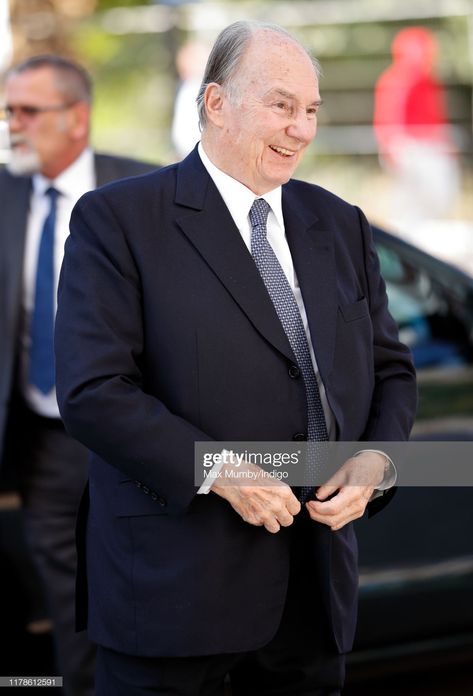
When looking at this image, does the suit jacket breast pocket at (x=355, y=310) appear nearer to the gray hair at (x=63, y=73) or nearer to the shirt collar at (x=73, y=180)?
the shirt collar at (x=73, y=180)

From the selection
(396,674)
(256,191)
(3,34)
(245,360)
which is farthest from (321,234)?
(3,34)

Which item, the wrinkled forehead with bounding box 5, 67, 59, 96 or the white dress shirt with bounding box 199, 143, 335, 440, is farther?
the wrinkled forehead with bounding box 5, 67, 59, 96

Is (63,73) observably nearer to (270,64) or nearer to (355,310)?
(270,64)

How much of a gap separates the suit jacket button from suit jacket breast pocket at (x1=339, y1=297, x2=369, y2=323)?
23cm

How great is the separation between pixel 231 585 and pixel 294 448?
0.89ft

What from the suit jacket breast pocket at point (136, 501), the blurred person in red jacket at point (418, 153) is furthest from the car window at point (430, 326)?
the blurred person in red jacket at point (418, 153)

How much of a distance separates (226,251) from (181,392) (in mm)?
268

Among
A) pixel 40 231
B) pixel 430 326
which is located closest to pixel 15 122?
pixel 40 231

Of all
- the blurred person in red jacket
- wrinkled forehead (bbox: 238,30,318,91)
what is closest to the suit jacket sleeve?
wrinkled forehead (bbox: 238,30,318,91)

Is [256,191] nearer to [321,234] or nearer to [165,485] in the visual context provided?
[321,234]

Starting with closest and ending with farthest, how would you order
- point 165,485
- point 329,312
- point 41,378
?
point 165,485, point 329,312, point 41,378

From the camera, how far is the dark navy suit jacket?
6.51ft

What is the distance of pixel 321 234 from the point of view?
2219 millimetres

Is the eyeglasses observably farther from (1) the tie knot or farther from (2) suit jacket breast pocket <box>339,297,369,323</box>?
Result: (2) suit jacket breast pocket <box>339,297,369,323</box>
